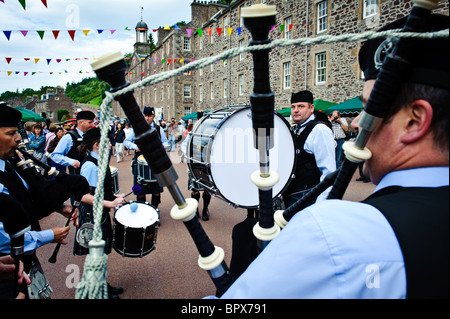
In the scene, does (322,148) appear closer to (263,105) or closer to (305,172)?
(305,172)

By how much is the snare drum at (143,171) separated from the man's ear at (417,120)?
17.1 ft

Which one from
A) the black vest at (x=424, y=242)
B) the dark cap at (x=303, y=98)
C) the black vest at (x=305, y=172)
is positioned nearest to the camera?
the black vest at (x=424, y=242)

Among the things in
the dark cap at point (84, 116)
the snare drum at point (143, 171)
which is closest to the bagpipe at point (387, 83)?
the snare drum at point (143, 171)

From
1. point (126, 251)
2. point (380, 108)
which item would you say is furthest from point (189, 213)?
point (126, 251)

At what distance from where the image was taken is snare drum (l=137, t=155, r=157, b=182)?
564 centimetres

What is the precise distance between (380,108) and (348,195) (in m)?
7.30

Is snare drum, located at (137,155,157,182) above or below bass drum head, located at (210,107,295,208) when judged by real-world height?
below

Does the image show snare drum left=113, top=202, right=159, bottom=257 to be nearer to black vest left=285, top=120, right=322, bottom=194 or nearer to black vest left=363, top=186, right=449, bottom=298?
black vest left=285, top=120, right=322, bottom=194

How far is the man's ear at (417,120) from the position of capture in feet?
2.49

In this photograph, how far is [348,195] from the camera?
24.4 ft

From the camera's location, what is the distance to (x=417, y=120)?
0.79 meters

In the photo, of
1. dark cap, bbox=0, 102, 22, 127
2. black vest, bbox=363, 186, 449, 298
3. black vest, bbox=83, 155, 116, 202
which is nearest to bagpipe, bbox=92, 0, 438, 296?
black vest, bbox=363, 186, 449, 298

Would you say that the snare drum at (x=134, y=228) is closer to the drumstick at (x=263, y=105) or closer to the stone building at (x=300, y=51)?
the drumstick at (x=263, y=105)

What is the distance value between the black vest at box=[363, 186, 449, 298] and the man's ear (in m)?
0.19
